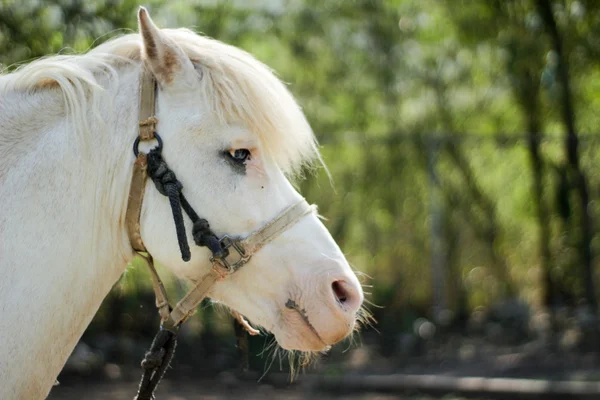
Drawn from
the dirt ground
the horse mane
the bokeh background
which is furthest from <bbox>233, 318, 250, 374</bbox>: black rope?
the bokeh background

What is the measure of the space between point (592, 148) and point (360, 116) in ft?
9.91

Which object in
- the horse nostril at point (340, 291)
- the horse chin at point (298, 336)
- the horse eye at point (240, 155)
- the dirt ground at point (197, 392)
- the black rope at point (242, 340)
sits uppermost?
the horse eye at point (240, 155)

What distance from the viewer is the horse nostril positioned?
2135 millimetres

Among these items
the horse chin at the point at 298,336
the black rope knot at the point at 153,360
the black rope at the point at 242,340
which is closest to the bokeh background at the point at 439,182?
the black rope at the point at 242,340

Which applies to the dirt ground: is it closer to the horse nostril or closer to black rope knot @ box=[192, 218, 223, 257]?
the horse nostril

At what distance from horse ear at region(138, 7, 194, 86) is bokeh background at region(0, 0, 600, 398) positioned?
5.16 metres

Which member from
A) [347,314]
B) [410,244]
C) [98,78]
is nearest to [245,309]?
[347,314]

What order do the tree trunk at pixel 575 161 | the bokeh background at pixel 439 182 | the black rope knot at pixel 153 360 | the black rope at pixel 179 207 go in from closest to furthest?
the black rope at pixel 179 207, the black rope knot at pixel 153 360, the bokeh background at pixel 439 182, the tree trunk at pixel 575 161

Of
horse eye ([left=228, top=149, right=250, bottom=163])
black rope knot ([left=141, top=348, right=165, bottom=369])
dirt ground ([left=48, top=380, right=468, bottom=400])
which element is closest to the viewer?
horse eye ([left=228, top=149, right=250, bottom=163])

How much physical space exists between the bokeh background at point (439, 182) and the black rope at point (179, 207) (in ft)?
16.9

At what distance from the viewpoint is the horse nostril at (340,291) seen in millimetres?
2135

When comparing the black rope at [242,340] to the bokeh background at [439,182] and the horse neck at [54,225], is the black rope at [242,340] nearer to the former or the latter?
the horse neck at [54,225]

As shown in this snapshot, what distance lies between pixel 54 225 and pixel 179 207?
0.35 m

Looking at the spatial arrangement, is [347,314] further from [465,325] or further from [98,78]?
[465,325]
